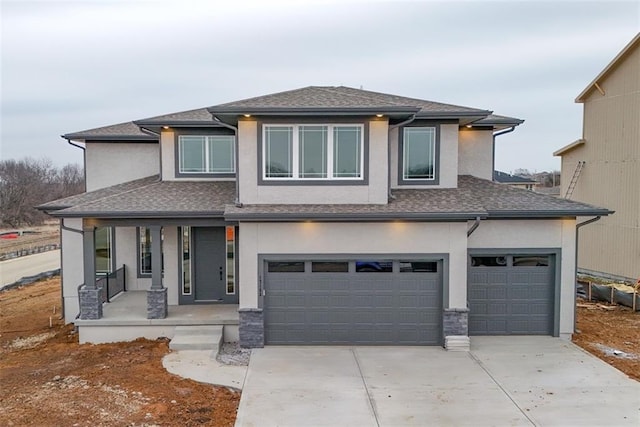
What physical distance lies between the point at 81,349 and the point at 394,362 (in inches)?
266

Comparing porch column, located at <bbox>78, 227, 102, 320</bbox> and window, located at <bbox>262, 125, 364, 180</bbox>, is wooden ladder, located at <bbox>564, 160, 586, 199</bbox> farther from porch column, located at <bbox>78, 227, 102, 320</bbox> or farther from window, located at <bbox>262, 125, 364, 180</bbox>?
porch column, located at <bbox>78, 227, 102, 320</bbox>

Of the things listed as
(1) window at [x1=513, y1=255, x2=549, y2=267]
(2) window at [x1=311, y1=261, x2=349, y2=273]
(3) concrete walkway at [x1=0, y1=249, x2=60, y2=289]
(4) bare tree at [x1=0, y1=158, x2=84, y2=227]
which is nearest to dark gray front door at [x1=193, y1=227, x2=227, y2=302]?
(2) window at [x1=311, y1=261, x2=349, y2=273]

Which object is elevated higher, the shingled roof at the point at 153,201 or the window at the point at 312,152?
the window at the point at 312,152

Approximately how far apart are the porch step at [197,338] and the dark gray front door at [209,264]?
192 cm

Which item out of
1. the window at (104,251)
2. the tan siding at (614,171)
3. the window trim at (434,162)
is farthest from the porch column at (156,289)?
the tan siding at (614,171)

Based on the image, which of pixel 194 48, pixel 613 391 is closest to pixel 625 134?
pixel 613 391

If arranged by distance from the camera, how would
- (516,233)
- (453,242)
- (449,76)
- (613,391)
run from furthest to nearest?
(449,76), (516,233), (453,242), (613,391)

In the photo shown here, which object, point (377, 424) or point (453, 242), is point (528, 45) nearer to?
point (453, 242)

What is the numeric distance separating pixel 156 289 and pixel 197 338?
164 centimetres

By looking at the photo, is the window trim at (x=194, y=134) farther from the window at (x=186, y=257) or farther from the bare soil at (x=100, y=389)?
Answer: the bare soil at (x=100, y=389)

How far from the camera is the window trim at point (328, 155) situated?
10516 millimetres

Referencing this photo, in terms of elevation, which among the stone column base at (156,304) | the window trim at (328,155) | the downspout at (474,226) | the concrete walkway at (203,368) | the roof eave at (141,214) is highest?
the window trim at (328,155)

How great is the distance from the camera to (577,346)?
10.5 m

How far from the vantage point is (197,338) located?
1034cm
